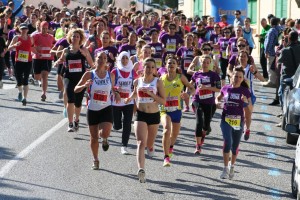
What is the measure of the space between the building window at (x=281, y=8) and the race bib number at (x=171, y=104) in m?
23.3

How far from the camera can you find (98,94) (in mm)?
11844

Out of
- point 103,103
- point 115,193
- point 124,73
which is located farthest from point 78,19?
point 115,193

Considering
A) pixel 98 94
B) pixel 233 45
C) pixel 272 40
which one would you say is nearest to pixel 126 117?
pixel 98 94

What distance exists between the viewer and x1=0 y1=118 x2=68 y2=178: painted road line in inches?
464

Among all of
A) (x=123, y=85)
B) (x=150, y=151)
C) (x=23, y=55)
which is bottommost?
(x=150, y=151)

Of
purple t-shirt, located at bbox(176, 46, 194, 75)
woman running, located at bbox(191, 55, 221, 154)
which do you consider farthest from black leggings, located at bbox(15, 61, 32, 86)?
woman running, located at bbox(191, 55, 221, 154)

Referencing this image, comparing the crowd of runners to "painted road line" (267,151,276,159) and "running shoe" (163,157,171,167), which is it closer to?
"running shoe" (163,157,171,167)

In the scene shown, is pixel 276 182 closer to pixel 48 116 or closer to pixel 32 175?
pixel 32 175

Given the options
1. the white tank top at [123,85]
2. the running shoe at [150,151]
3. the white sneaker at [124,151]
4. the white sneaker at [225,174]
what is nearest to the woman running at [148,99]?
the running shoe at [150,151]

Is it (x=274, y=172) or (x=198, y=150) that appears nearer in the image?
(x=274, y=172)

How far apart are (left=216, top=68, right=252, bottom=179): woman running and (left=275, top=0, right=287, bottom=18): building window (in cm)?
2383

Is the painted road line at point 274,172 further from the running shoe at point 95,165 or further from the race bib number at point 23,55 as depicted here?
the race bib number at point 23,55

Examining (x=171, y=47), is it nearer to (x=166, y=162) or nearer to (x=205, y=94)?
(x=205, y=94)

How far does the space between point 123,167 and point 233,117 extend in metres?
1.74
